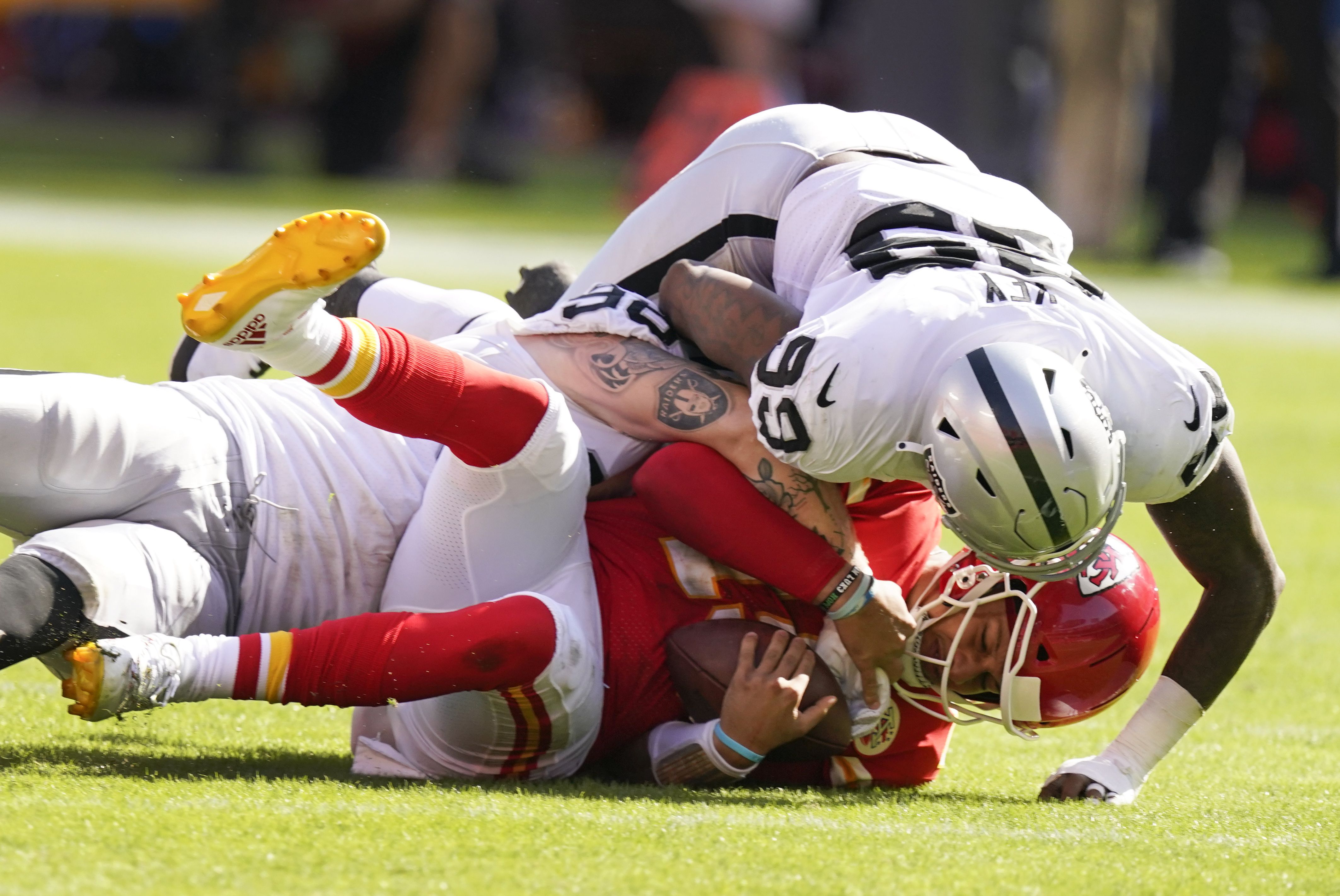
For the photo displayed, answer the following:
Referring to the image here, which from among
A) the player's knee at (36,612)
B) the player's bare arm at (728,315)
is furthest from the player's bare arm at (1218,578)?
the player's knee at (36,612)

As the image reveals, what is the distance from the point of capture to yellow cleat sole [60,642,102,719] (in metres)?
2.76

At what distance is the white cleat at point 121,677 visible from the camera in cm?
277

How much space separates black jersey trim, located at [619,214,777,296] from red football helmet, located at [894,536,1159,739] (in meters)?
0.84

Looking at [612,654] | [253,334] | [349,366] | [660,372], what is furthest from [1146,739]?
[253,334]

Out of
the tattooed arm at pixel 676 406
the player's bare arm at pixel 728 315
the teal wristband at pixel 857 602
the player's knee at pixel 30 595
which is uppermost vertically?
the player's bare arm at pixel 728 315

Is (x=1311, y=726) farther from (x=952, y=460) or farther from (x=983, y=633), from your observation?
(x=952, y=460)

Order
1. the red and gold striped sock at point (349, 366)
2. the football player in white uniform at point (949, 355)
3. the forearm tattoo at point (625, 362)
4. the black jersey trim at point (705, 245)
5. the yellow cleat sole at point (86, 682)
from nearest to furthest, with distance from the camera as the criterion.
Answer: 1. the yellow cleat sole at point (86, 682)
2. the football player in white uniform at point (949, 355)
3. the red and gold striped sock at point (349, 366)
4. the forearm tattoo at point (625, 362)
5. the black jersey trim at point (705, 245)

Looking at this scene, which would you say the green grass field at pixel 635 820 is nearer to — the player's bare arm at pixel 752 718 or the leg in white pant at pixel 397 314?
the player's bare arm at pixel 752 718

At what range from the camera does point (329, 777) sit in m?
3.05

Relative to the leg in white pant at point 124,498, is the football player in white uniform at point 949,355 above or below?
above

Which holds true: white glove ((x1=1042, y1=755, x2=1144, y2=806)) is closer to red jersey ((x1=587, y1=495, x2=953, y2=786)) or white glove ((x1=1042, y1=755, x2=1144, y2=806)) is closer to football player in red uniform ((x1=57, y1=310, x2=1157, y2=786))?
football player in red uniform ((x1=57, y1=310, x2=1157, y2=786))

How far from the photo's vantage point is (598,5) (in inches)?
711

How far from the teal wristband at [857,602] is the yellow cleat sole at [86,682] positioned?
4.03 feet

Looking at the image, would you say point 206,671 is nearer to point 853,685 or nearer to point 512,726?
point 512,726
